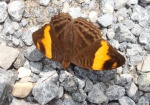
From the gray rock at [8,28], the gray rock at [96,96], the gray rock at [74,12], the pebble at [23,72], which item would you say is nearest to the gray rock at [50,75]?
the pebble at [23,72]

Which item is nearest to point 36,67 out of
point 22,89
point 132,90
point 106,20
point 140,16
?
point 22,89

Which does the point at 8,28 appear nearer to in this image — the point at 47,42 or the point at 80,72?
the point at 47,42

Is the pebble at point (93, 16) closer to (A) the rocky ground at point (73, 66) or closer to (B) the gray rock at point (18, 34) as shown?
(A) the rocky ground at point (73, 66)

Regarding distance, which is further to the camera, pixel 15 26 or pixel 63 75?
pixel 15 26

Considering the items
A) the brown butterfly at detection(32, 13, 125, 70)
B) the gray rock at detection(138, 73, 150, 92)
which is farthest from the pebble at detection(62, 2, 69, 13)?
the gray rock at detection(138, 73, 150, 92)

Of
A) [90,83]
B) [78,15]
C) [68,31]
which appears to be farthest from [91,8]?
[90,83]

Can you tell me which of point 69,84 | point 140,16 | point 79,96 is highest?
point 140,16

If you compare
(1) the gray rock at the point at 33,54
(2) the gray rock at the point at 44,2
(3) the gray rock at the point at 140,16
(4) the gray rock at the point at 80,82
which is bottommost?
(4) the gray rock at the point at 80,82
